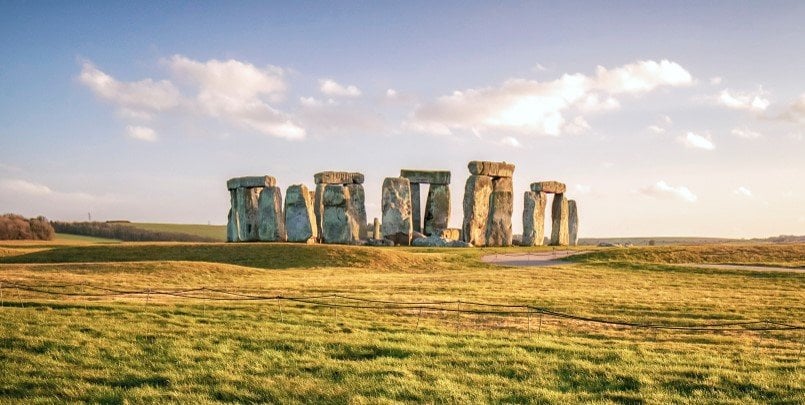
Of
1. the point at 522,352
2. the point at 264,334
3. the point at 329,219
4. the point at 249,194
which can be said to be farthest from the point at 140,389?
the point at 249,194

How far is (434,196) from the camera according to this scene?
4050 centimetres

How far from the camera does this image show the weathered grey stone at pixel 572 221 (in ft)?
140

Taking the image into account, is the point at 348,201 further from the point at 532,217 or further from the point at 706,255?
the point at 706,255

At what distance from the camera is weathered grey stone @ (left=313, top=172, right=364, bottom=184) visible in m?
38.8

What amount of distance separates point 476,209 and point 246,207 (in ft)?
44.0

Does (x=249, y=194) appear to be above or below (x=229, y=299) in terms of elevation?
above

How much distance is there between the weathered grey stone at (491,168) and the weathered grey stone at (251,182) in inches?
446

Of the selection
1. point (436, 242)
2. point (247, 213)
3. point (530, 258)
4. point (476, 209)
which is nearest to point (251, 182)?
point (247, 213)

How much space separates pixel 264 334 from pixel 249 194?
30.5m

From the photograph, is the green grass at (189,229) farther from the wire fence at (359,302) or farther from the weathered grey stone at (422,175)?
the wire fence at (359,302)

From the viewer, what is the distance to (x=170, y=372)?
8.20 m

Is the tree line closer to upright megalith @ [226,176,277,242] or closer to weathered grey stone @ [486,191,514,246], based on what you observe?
upright megalith @ [226,176,277,242]

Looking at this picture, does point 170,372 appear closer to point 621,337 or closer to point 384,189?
point 621,337

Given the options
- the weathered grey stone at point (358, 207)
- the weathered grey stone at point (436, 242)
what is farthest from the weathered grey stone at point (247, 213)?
the weathered grey stone at point (436, 242)
